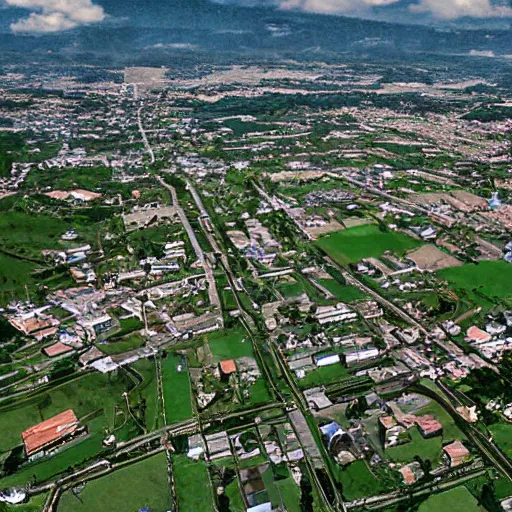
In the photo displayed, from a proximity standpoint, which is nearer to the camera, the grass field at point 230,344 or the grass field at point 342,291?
the grass field at point 230,344

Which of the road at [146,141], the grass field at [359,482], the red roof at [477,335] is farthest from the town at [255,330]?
the road at [146,141]

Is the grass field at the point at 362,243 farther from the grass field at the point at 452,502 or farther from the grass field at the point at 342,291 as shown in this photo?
the grass field at the point at 452,502

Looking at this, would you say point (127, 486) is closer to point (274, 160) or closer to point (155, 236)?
point (155, 236)

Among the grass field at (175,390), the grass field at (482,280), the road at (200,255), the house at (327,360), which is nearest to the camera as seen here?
the grass field at (175,390)

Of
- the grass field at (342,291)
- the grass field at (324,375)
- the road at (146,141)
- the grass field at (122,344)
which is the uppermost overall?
the road at (146,141)

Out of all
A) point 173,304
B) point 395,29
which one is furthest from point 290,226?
point 395,29

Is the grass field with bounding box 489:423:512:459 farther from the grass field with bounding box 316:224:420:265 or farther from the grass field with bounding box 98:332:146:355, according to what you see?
the grass field with bounding box 98:332:146:355
